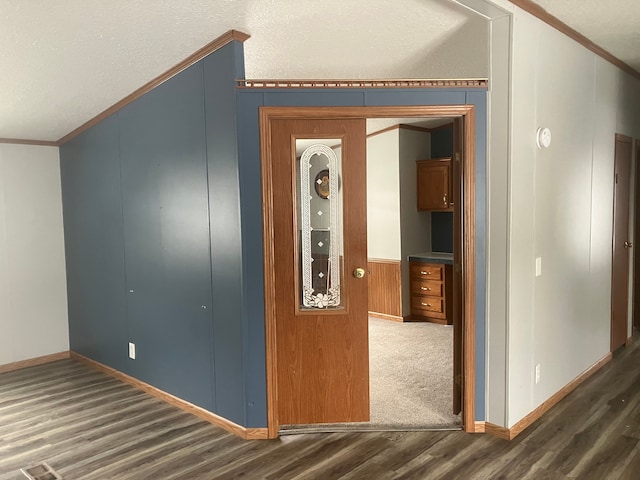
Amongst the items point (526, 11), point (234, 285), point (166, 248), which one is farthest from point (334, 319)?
point (526, 11)

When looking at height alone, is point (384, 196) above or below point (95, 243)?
above

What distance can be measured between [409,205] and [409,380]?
2.76 metres

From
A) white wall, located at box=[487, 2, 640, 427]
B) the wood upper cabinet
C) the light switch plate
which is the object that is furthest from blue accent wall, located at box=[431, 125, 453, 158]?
the light switch plate

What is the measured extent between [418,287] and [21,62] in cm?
471

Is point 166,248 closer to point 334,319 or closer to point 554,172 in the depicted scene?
Result: point 334,319

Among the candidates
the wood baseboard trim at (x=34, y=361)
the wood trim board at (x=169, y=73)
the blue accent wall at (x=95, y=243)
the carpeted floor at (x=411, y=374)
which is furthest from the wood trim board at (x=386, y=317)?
the wood trim board at (x=169, y=73)

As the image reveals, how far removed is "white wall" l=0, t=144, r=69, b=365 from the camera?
182 inches

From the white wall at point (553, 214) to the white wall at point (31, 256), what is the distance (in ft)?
13.8

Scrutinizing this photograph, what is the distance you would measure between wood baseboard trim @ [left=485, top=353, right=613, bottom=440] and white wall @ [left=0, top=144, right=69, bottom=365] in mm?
4257

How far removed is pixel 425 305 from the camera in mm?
6066

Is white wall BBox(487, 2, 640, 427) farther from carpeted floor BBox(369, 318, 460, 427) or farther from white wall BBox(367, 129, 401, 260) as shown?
white wall BBox(367, 129, 401, 260)

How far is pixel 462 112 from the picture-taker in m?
2.96

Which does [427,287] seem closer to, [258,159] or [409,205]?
[409,205]

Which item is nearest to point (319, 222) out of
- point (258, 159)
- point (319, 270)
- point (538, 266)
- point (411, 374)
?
point (319, 270)
